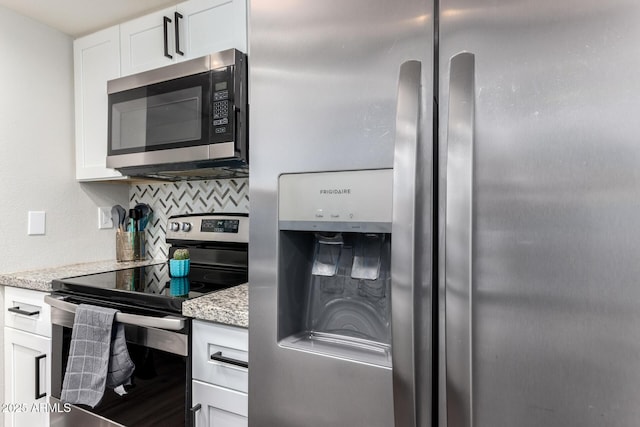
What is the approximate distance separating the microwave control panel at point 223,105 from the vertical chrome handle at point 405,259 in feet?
2.91

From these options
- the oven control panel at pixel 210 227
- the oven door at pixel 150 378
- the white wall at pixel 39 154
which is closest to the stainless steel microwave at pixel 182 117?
the oven control panel at pixel 210 227

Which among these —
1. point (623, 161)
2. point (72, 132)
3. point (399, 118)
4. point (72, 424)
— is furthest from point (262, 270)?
point (72, 132)

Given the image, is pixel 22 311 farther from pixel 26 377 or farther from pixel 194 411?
pixel 194 411

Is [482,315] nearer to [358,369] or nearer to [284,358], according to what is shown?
[358,369]

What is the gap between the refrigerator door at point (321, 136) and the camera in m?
0.66

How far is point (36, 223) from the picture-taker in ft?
5.70

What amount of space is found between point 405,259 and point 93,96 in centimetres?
192

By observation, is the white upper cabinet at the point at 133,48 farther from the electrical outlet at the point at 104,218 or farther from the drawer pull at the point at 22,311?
the drawer pull at the point at 22,311

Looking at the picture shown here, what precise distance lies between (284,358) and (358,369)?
177mm

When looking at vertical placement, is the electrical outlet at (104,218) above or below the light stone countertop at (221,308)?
above

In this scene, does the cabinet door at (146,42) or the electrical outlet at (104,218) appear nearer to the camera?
the cabinet door at (146,42)

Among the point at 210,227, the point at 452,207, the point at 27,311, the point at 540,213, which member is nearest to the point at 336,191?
the point at 452,207

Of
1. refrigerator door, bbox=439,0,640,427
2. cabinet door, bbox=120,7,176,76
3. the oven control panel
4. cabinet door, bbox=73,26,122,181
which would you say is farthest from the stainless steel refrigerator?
cabinet door, bbox=73,26,122,181

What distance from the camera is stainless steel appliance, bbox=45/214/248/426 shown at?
43.4 inches
